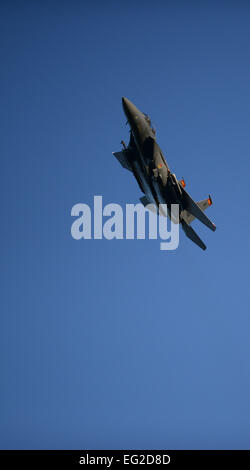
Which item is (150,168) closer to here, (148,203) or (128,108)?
(128,108)

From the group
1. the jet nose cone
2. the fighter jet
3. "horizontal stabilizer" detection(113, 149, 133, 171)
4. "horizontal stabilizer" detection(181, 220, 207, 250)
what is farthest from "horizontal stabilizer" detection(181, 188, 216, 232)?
the jet nose cone

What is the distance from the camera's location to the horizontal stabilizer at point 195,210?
34.1 meters

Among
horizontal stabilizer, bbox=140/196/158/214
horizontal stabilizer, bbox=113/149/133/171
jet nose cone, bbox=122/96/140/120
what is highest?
jet nose cone, bbox=122/96/140/120

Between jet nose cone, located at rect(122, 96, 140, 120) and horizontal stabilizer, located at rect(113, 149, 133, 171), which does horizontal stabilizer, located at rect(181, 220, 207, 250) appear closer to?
horizontal stabilizer, located at rect(113, 149, 133, 171)

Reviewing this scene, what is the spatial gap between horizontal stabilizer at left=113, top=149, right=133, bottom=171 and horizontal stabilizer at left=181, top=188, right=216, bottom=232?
3756 millimetres

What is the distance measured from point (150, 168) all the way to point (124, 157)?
224 centimetres

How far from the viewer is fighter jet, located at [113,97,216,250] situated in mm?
31719

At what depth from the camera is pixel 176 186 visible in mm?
32844

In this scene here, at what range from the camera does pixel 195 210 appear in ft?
113

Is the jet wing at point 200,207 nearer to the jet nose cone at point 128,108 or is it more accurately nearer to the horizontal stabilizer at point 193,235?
the horizontal stabilizer at point 193,235

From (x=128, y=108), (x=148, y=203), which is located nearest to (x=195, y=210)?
(x=148, y=203)

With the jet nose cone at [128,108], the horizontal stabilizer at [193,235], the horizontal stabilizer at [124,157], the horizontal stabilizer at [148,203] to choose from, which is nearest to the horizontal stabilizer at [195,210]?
the horizontal stabilizer at [193,235]

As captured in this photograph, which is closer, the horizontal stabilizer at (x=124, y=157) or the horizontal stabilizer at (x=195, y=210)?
the horizontal stabilizer at (x=124, y=157)
